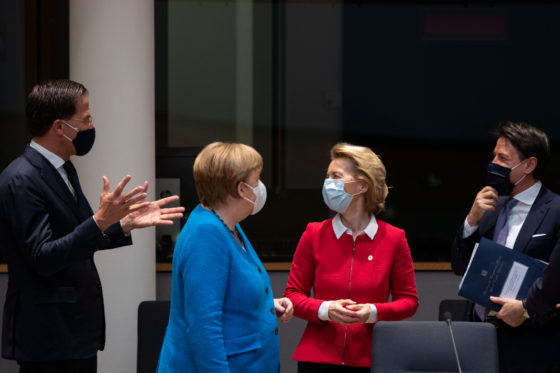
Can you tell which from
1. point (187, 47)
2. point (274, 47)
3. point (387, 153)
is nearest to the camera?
point (187, 47)

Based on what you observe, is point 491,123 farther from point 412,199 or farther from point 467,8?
point 467,8

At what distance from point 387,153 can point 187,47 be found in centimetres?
579

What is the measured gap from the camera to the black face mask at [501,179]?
2.77 m

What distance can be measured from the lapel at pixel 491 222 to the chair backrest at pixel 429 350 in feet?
1.81

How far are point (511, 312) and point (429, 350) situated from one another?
40 cm

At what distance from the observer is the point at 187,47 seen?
7.59 m

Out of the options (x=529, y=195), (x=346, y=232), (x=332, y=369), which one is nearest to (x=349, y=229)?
(x=346, y=232)

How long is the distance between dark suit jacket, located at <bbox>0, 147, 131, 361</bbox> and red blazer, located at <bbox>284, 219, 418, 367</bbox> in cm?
70

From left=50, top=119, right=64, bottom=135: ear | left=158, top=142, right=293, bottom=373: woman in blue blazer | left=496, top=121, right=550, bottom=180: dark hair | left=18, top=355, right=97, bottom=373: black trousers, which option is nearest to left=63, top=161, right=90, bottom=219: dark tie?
left=50, top=119, right=64, bottom=135: ear

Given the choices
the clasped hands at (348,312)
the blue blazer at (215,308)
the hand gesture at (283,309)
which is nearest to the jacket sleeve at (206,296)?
the blue blazer at (215,308)

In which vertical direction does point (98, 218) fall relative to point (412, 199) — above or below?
above

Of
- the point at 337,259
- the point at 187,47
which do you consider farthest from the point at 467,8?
the point at 337,259

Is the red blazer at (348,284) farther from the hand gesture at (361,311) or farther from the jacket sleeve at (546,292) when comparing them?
the jacket sleeve at (546,292)

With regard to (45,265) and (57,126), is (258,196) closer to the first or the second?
(45,265)
